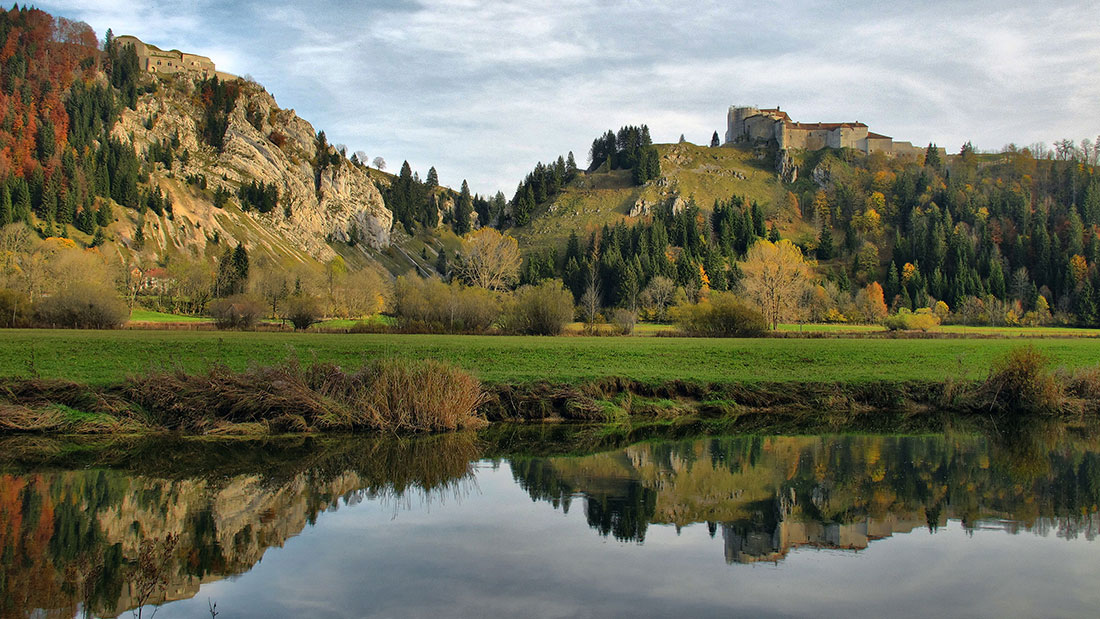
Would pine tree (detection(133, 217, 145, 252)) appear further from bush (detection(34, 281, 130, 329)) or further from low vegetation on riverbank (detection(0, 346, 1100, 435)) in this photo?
low vegetation on riverbank (detection(0, 346, 1100, 435))

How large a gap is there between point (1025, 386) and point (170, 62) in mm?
213048

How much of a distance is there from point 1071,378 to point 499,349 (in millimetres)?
21649

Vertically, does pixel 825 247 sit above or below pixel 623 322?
above

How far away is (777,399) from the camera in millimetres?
25250

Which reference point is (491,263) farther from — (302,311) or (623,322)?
(623,322)

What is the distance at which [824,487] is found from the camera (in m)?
14.6

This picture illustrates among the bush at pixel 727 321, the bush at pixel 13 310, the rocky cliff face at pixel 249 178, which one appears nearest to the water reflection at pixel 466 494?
the bush at pixel 727 321

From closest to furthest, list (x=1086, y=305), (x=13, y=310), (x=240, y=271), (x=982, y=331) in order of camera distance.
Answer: (x=13, y=310) < (x=982, y=331) < (x=240, y=271) < (x=1086, y=305)

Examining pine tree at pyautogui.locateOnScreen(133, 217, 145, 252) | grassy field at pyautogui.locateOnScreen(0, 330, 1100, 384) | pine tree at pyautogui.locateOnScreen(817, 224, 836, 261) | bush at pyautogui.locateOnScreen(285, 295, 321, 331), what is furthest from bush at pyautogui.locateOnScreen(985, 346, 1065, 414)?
pine tree at pyautogui.locateOnScreen(817, 224, 836, 261)

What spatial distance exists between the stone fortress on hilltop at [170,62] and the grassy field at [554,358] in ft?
599

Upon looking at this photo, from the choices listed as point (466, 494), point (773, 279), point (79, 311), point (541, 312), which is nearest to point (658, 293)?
point (773, 279)

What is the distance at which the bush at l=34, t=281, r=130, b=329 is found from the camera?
51.5 meters

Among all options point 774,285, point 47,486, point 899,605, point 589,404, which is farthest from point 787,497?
point 774,285

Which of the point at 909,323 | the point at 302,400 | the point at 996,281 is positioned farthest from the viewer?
the point at 996,281
